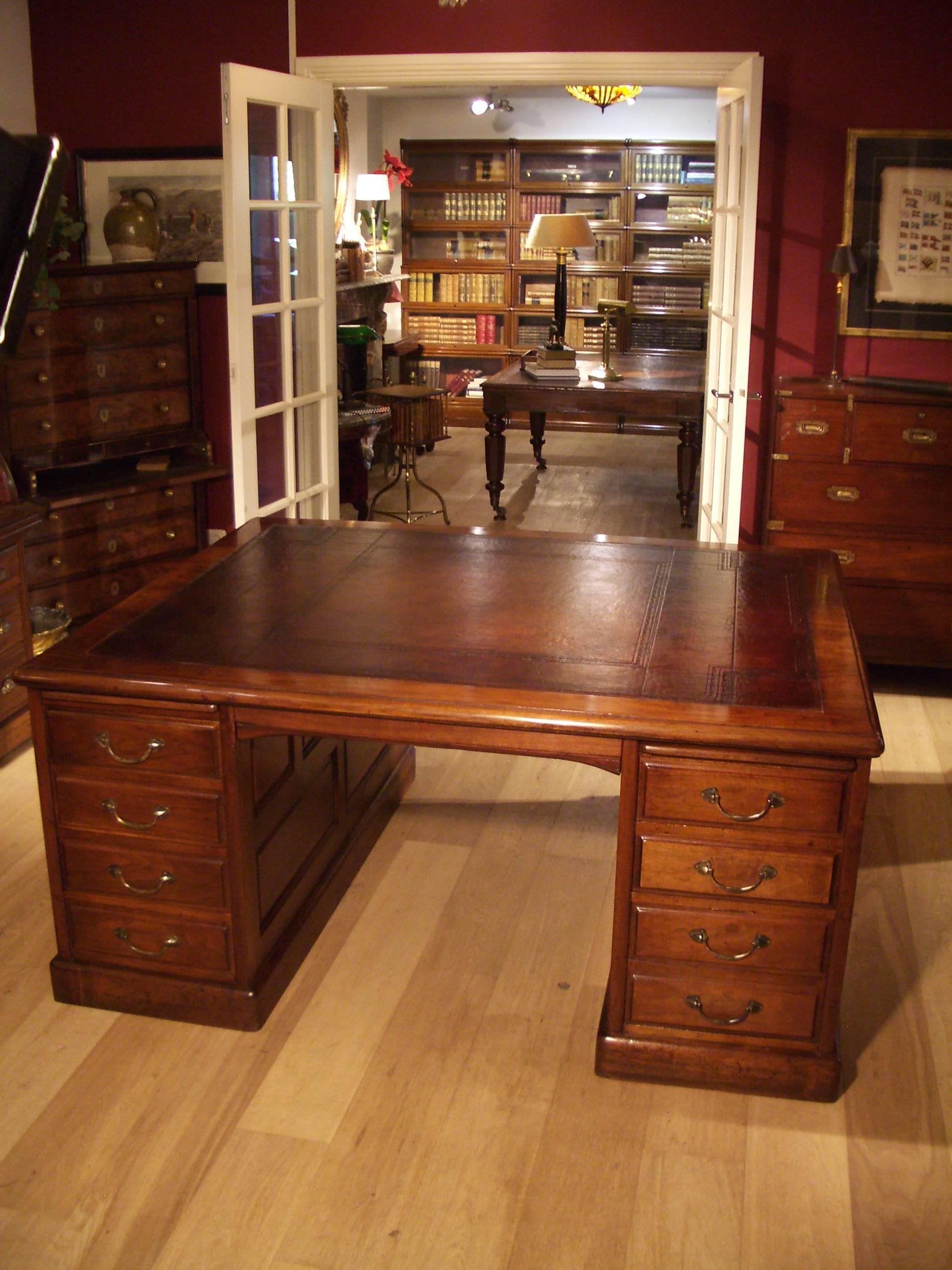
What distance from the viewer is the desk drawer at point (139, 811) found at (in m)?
2.35

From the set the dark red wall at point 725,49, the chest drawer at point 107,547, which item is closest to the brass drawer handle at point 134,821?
the chest drawer at point 107,547

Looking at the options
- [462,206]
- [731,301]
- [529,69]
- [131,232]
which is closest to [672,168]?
[462,206]

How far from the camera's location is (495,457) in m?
6.57

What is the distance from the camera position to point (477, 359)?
9.70 m

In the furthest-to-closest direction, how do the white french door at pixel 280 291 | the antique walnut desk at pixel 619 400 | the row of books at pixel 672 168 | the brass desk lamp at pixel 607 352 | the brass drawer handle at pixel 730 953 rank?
the row of books at pixel 672 168 < the brass desk lamp at pixel 607 352 < the antique walnut desk at pixel 619 400 < the white french door at pixel 280 291 < the brass drawer handle at pixel 730 953

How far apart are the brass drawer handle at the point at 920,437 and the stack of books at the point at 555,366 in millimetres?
2433

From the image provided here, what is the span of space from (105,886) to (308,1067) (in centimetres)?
53

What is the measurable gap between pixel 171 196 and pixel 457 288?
4645 millimetres

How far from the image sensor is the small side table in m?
6.46

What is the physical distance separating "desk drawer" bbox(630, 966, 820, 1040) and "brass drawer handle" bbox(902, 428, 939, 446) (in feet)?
8.22

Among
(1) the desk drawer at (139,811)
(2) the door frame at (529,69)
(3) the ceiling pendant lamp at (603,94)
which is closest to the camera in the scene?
(1) the desk drawer at (139,811)

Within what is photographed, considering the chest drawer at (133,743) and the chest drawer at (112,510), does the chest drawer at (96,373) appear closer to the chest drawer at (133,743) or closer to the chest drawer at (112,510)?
the chest drawer at (112,510)

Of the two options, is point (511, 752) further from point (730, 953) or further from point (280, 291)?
point (280, 291)

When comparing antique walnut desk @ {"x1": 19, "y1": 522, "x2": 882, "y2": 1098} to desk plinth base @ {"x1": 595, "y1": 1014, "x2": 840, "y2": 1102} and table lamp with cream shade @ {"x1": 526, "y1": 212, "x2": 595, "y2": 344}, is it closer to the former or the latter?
desk plinth base @ {"x1": 595, "y1": 1014, "x2": 840, "y2": 1102}
